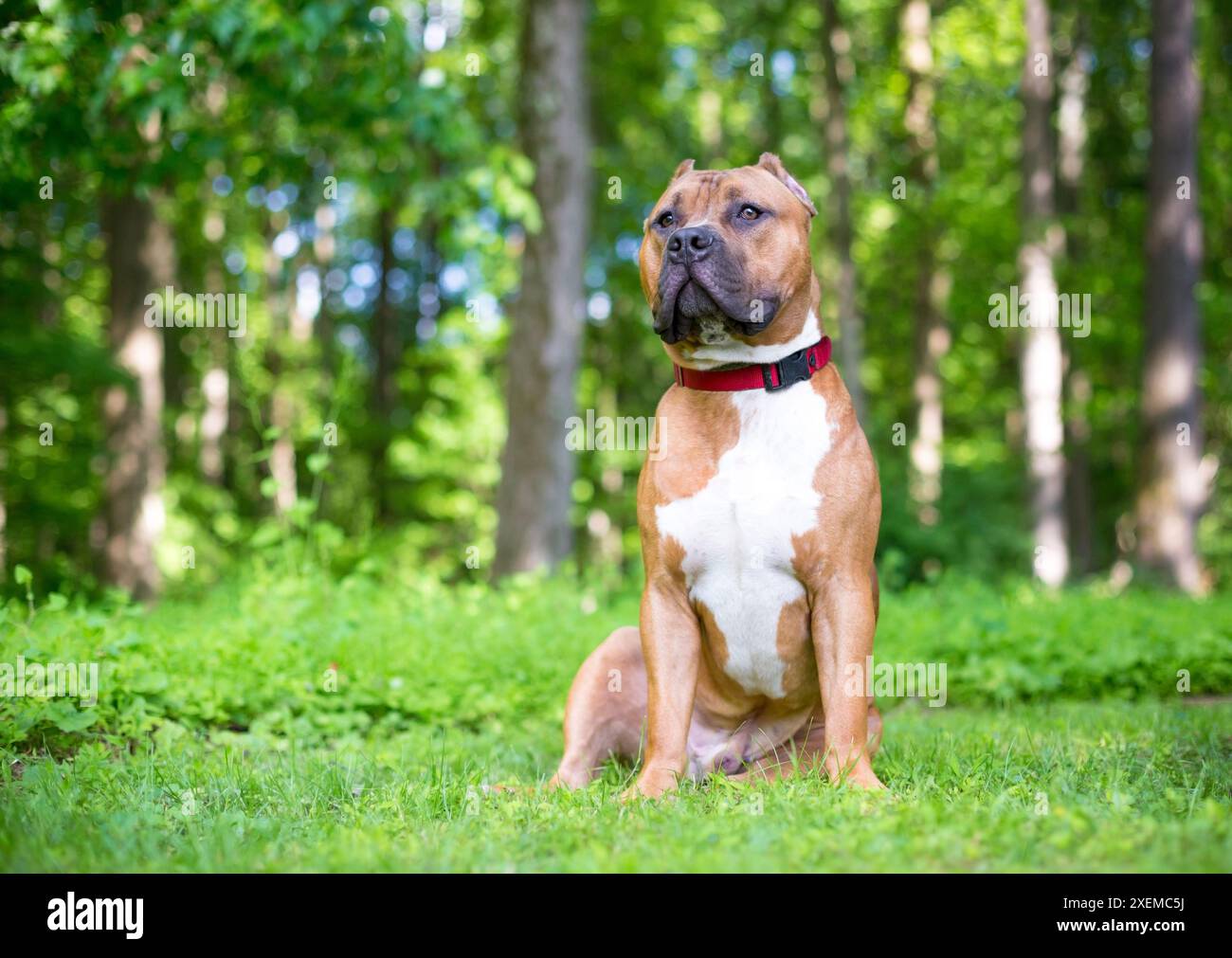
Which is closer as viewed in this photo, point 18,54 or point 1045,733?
point 1045,733

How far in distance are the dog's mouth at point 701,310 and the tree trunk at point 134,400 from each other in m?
9.20

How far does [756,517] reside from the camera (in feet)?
12.0

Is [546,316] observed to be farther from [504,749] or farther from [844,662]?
[844,662]

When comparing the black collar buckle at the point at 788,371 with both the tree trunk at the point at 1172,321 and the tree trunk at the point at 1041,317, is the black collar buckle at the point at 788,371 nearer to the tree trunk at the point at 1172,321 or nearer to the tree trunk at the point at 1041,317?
the tree trunk at the point at 1172,321

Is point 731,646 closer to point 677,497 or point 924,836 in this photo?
point 677,497

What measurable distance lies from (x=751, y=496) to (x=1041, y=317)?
10.5 meters

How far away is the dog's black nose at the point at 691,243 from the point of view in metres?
3.61

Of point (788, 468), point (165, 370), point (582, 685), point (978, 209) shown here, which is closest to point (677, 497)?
point (788, 468)

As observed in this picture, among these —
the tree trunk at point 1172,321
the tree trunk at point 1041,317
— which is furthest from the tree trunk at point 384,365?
the tree trunk at point 1172,321

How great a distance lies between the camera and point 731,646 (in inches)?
151

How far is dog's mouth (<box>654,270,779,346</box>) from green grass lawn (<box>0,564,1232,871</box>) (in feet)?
4.68

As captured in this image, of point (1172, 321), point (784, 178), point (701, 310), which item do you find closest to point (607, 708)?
point (701, 310)

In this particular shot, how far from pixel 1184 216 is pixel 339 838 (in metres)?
11.8

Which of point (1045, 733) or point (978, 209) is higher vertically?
point (978, 209)
